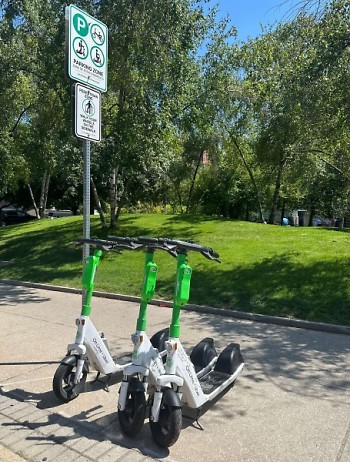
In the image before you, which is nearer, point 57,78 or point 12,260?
point 57,78

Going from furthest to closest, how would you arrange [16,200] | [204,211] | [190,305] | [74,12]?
[16,200] < [204,211] < [190,305] < [74,12]

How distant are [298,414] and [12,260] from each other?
36.9ft

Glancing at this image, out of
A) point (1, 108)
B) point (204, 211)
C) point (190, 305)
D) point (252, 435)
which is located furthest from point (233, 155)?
point (252, 435)

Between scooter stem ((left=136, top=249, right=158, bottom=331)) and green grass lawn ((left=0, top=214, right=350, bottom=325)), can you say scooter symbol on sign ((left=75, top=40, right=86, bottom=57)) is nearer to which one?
scooter stem ((left=136, top=249, right=158, bottom=331))

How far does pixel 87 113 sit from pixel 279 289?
504cm

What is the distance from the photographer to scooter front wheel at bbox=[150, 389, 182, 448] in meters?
3.14

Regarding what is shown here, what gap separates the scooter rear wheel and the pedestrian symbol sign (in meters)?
3.08

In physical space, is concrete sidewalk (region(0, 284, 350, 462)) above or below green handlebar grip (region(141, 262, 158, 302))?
below

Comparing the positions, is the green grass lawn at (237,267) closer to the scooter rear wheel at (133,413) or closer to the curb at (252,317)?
the curb at (252,317)

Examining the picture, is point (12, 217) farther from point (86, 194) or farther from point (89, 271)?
point (89, 271)

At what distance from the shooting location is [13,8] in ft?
38.1

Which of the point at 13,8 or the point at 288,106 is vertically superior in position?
the point at 13,8

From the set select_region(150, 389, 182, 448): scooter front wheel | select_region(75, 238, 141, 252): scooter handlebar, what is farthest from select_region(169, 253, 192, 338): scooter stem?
select_region(75, 238, 141, 252): scooter handlebar

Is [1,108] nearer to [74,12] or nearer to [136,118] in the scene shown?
[136,118]
